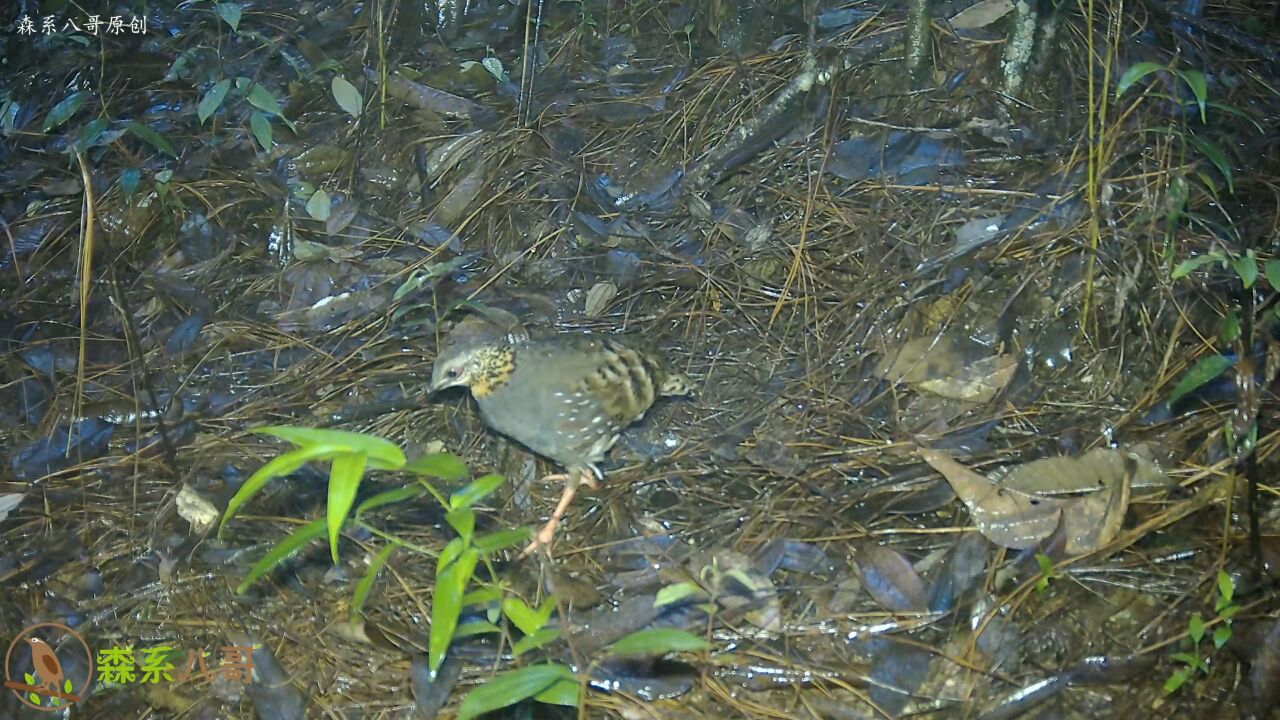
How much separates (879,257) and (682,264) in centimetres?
89

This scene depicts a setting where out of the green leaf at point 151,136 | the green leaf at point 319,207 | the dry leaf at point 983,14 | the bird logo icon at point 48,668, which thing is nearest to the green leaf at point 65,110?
the green leaf at point 151,136

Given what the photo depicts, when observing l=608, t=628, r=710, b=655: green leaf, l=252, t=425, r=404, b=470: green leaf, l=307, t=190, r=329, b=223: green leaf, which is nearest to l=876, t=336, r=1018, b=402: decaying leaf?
l=608, t=628, r=710, b=655: green leaf

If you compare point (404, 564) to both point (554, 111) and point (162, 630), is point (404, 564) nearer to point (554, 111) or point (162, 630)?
point (162, 630)

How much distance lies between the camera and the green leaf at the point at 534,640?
119 inches

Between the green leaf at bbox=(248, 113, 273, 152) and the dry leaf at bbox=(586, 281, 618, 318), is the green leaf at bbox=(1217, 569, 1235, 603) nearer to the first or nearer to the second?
the dry leaf at bbox=(586, 281, 618, 318)

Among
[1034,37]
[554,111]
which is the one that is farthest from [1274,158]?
[554,111]

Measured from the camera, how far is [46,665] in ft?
11.6

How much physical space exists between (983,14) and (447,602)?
423 centimetres

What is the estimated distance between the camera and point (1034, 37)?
4941mm

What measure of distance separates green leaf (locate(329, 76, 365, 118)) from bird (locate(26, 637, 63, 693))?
297 cm

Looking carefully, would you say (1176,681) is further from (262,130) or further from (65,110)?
(65,110)

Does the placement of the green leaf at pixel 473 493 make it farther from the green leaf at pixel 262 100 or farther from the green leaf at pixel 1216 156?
the green leaf at pixel 262 100

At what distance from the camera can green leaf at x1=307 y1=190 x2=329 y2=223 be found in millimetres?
5172

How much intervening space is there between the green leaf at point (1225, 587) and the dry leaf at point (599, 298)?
8.63 ft
